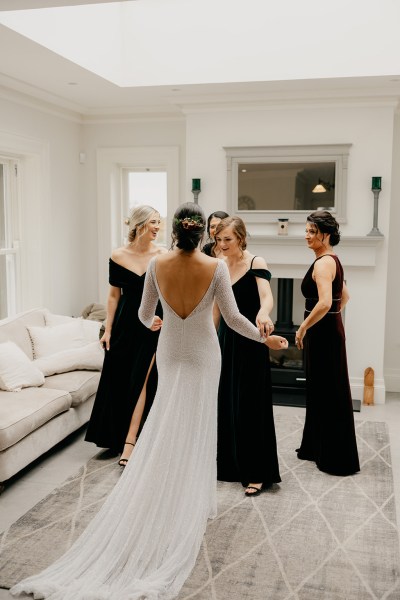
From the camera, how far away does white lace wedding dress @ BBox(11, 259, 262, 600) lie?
2693 millimetres

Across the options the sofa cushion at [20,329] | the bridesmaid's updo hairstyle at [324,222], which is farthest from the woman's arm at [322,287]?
the sofa cushion at [20,329]

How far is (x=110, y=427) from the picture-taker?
161 inches

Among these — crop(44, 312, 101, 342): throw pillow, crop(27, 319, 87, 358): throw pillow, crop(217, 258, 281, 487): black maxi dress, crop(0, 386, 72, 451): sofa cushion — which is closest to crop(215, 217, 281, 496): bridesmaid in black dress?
crop(217, 258, 281, 487): black maxi dress

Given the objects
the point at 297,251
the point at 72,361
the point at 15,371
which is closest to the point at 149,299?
the point at 15,371

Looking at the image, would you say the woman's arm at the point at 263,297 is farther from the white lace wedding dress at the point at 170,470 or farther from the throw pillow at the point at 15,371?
the throw pillow at the point at 15,371

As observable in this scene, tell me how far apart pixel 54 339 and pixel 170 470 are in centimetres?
246

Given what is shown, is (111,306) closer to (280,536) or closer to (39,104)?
(280,536)

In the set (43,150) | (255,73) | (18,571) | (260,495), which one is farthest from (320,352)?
(43,150)

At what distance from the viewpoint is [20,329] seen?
4980 millimetres

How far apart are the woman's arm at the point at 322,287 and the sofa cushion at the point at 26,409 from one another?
1.60m

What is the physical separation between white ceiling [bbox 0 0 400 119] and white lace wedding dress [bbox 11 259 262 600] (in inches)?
91.5

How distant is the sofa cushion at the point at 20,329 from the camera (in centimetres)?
480

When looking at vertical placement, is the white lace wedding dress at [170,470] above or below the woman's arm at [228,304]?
below

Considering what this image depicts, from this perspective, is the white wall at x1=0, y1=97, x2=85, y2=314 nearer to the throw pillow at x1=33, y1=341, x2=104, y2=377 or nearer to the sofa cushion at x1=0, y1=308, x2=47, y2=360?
the sofa cushion at x1=0, y1=308, x2=47, y2=360
